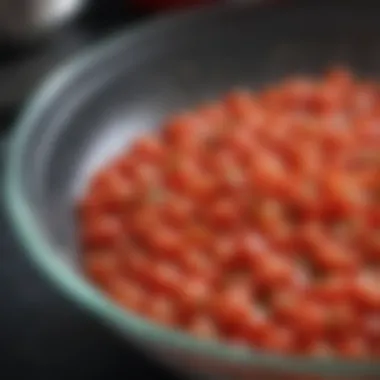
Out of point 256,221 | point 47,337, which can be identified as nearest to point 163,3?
point 256,221

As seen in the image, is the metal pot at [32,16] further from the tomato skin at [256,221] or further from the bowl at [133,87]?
the tomato skin at [256,221]

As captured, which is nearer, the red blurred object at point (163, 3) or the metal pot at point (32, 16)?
the metal pot at point (32, 16)

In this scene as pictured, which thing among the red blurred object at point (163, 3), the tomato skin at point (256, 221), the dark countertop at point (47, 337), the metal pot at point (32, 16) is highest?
the red blurred object at point (163, 3)

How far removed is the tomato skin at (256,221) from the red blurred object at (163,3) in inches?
5.3

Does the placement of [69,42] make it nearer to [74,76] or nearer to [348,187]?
[74,76]

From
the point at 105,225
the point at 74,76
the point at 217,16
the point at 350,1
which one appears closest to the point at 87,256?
the point at 105,225

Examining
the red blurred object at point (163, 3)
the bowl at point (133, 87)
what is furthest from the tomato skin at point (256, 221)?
the red blurred object at point (163, 3)

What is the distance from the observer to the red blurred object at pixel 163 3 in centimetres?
123

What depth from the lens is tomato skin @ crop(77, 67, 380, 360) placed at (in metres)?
0.88

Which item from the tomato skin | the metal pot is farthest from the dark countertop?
the metal pot

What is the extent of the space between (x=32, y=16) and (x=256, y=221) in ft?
1.02

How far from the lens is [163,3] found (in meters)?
1.25

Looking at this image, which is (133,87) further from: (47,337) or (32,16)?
(47,337)

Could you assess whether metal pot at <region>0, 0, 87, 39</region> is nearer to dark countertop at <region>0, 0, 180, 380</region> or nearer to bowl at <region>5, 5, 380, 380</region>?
bowl at <region>5, 5, 380, 380</region>
